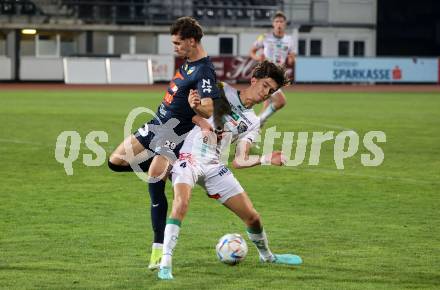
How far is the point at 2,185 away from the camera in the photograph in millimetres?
13312

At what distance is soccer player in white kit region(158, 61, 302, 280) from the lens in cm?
796

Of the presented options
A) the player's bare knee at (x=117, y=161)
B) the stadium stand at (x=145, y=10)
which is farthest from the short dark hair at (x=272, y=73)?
the stadium stand at (x=145, y=10)

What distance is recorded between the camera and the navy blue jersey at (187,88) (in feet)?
26.6

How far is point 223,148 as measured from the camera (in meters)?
8.27

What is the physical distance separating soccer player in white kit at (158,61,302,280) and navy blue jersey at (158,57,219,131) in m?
0.12

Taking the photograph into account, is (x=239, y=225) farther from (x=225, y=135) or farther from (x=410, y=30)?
(x=410, y=30)

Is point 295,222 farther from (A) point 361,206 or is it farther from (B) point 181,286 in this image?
(B) point 181,286

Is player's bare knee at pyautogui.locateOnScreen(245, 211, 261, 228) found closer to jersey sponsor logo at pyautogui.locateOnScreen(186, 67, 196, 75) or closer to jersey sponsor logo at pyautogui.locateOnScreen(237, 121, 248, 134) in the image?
jersey sponsor logo at pyautogui.locateOnScreen(237, 121, 248, 134)

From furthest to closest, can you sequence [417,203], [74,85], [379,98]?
1. [74,85]
2. [379,98]
3. [417,203]

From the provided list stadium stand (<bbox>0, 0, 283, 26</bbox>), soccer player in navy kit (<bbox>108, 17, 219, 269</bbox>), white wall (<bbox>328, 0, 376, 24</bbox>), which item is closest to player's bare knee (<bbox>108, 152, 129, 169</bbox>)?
soccer player in navy kit (<bbox>108, 17, 219, 269</bbox>)

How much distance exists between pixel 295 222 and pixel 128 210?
1.98 m

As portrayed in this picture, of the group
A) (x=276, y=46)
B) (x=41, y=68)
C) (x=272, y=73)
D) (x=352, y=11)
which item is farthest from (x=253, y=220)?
(x=352, y=11)

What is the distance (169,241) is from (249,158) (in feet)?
2.99

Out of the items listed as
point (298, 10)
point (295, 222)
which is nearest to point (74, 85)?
point (298, 10)
